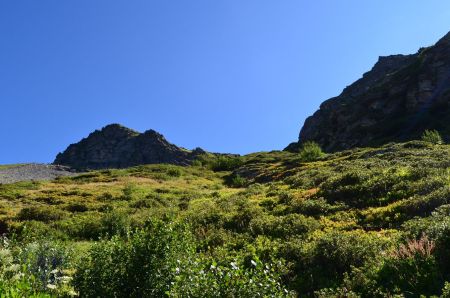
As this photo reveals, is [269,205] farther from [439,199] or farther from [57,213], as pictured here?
[57,213]

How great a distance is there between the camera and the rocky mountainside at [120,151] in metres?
158

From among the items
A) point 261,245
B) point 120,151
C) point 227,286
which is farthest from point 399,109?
point 120,151

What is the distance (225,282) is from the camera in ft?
26.1

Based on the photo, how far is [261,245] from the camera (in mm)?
15578

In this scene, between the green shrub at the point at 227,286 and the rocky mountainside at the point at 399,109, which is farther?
the rocky mountainside at the point at 399,109

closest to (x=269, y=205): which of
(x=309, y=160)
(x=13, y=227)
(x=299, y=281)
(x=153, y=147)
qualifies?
(x=299, y=281)

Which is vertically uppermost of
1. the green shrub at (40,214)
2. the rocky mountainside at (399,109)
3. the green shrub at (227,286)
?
the rocky mountainside at (399,109)

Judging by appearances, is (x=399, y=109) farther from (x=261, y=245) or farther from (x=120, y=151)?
(x=120, y=151)

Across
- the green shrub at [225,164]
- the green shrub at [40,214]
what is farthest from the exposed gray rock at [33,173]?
the green shrub at [40,214]

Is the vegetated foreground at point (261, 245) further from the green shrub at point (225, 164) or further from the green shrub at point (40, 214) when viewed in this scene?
the green shrub at point (225, 164)

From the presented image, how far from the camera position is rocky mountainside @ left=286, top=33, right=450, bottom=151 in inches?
3216

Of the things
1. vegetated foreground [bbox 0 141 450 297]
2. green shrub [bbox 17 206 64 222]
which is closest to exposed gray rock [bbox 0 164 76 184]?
vegetated foreground [bbox 0 141 450 297]

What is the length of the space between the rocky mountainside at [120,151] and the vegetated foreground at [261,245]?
12301 cm

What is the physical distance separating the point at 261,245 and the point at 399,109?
296 feet
